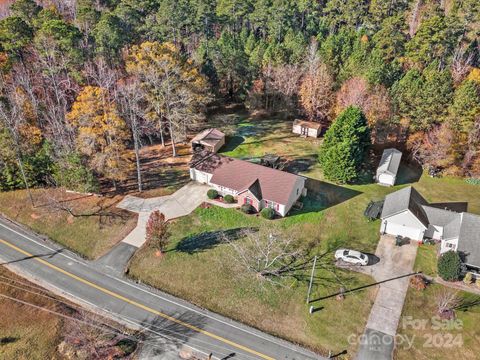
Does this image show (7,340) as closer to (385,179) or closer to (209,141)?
(209,141)

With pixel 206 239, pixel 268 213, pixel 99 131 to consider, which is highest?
pixel 99 131

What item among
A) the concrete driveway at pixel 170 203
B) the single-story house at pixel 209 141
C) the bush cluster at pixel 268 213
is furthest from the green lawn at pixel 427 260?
the single-story house at pixel 209 141

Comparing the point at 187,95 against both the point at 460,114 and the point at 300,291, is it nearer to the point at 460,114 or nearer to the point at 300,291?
the point at 300,291

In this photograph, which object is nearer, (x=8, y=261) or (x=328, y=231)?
(x=8, y=261)

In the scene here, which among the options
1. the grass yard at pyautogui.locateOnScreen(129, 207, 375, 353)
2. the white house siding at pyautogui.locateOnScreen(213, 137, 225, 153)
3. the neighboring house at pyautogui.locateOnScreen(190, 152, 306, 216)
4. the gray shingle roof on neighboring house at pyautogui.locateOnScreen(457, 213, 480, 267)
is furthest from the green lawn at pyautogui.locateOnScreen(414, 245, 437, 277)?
the white house siding at pyautogui.locateOnScreen(213, 137, 225, 153)

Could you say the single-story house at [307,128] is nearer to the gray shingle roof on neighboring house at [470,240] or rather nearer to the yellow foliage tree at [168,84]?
the yellow foliage tree at [168,84]

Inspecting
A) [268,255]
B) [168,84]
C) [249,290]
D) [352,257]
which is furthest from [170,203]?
[352,257]

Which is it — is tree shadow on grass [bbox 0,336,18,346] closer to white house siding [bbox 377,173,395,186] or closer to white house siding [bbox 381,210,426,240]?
white house siding [bbox 381,210,426,240]

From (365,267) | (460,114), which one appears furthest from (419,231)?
(460,114)
